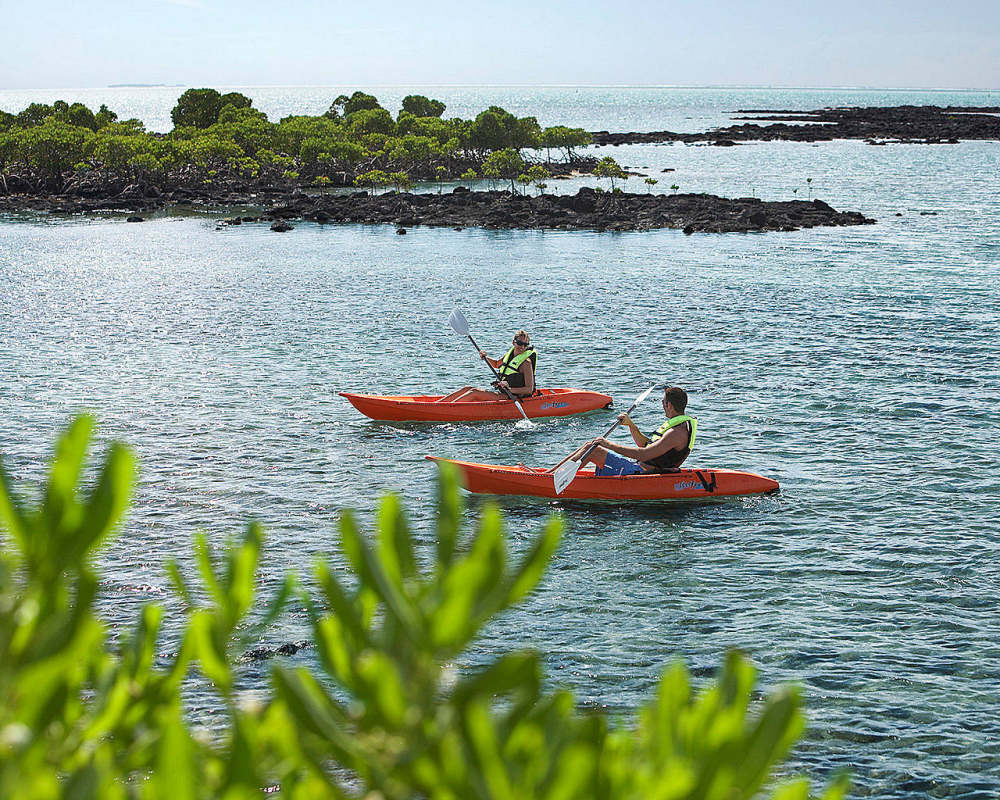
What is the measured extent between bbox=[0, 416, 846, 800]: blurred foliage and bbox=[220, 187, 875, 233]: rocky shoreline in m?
52.2

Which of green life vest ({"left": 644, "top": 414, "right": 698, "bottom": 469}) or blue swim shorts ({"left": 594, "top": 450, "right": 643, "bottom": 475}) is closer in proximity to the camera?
green life vest ({"left": 644, "top": 414, "right": 698, "bottom": 469})

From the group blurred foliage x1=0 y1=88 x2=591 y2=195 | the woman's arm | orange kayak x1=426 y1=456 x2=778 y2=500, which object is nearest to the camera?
orange kayak x1=426 y1=456 x2=778 y2=500

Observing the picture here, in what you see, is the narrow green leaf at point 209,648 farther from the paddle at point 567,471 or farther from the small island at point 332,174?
the small island at point 332,174

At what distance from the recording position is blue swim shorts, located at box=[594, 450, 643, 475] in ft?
53.2

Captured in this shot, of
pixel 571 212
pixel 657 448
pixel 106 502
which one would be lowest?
pixel 657 448

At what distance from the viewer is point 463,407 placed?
20.5 m

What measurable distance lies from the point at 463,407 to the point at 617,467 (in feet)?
16.8

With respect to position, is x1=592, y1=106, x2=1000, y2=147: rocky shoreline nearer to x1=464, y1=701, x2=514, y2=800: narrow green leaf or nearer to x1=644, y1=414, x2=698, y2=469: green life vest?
x1=644, y1=414, x2=698, y2=469: green life vest

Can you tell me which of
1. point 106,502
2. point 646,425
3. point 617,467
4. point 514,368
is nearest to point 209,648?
point 106,502

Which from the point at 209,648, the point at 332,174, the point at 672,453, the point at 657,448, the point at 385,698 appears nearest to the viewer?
the point at 385,698

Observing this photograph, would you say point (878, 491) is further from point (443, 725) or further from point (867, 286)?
point (867, 286)

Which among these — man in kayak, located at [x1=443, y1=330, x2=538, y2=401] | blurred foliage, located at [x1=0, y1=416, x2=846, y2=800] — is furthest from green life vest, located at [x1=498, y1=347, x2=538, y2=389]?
blurred foliage, located at [x1=0, y1=416, x2=846, y2=800]

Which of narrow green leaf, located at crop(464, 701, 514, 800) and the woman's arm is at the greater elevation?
narrow green leaf, located at crop(464, 701, 514, 800)

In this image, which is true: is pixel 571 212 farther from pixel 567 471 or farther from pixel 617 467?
pixel 567 471
